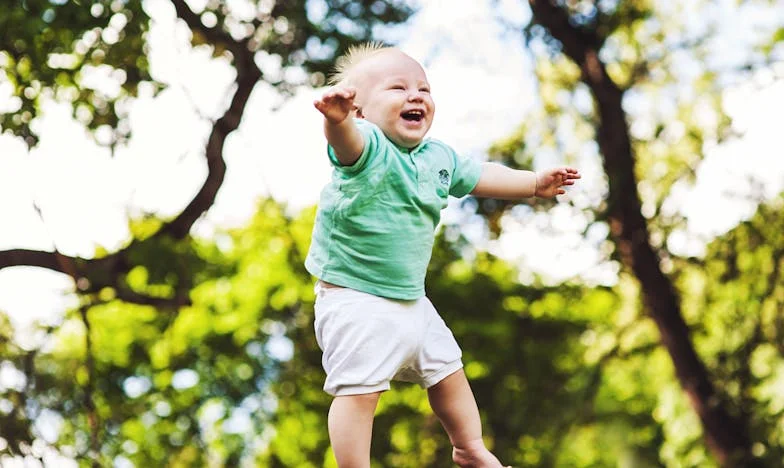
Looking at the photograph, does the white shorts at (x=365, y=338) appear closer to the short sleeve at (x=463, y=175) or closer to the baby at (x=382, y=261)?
the baby at (x=382, y=261)

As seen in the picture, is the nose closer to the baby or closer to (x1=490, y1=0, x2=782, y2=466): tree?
the baby

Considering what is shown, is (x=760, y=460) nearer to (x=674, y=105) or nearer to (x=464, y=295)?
(x=674, y=105)

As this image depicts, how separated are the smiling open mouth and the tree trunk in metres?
5.31

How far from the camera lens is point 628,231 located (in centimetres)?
797

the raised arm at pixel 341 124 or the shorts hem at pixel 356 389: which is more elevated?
the raised arm at pixel 341 124

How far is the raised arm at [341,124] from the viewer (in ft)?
6.41

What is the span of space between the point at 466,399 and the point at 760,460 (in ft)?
23.0

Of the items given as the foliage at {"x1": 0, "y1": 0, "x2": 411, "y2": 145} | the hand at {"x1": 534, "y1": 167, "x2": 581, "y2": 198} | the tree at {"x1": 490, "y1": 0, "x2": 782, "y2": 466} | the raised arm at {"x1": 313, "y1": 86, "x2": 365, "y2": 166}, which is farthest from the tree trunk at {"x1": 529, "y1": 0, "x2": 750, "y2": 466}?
the raised arm at {"x1": 313, "y1": 86, "x2": 365, "y2": 166}

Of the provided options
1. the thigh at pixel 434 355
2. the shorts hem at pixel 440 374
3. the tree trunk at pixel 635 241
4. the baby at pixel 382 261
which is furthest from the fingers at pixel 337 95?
the tree trunk at pixel 635 241

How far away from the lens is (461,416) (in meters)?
2.37

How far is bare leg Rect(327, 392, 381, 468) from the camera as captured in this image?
2.17 metres

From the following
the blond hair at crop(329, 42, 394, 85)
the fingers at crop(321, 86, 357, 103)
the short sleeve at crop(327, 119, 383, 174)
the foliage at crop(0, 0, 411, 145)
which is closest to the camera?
the fingers at crop(321, 86, 357, 103)

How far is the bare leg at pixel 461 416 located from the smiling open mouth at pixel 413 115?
0.56 meters

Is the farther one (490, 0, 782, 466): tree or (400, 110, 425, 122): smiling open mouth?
(490, 0, 782, 466): tree
